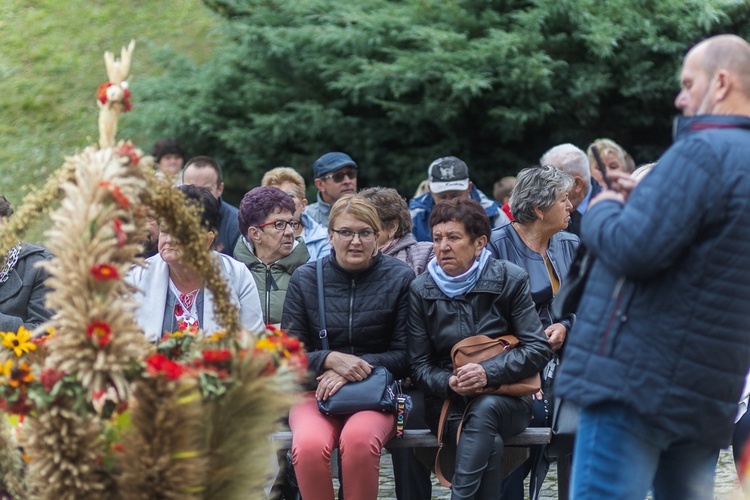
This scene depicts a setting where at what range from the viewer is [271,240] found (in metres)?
6.13

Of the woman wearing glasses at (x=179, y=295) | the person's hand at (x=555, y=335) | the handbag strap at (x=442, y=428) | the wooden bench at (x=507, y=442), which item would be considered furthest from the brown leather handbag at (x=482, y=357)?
the woman wearing glasses at (x=179, y=295)

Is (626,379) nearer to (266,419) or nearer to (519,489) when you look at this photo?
(266,419)

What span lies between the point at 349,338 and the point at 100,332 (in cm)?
252

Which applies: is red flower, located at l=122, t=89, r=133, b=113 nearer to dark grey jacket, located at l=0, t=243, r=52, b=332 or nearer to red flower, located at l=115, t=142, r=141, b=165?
red flower, located at l=115, t=142, r=141, b=165

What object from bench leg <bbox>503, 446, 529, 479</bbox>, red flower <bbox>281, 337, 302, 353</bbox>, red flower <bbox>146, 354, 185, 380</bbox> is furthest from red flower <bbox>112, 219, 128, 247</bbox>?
bench leg <bbox>503, 446, 529, 479</bbox>

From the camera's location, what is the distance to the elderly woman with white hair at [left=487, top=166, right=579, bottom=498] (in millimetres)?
5777

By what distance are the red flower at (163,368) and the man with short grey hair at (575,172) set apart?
458cm

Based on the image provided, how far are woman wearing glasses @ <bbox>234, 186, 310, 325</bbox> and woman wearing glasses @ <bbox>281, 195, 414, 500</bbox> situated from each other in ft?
2.06

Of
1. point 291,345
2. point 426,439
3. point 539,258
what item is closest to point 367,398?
point 426,439

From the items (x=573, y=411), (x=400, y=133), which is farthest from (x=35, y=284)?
(x=400, y=133)

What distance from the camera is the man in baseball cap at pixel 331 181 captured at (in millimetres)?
7723

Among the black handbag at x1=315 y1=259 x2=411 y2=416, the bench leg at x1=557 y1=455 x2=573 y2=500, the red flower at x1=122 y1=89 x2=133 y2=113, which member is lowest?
the bench leg at x1=557 y1=455 x2=573 y2=500

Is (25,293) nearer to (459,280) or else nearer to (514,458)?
(459,280)

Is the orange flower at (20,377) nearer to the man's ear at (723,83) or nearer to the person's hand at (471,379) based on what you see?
the man's ear at (723,83)
